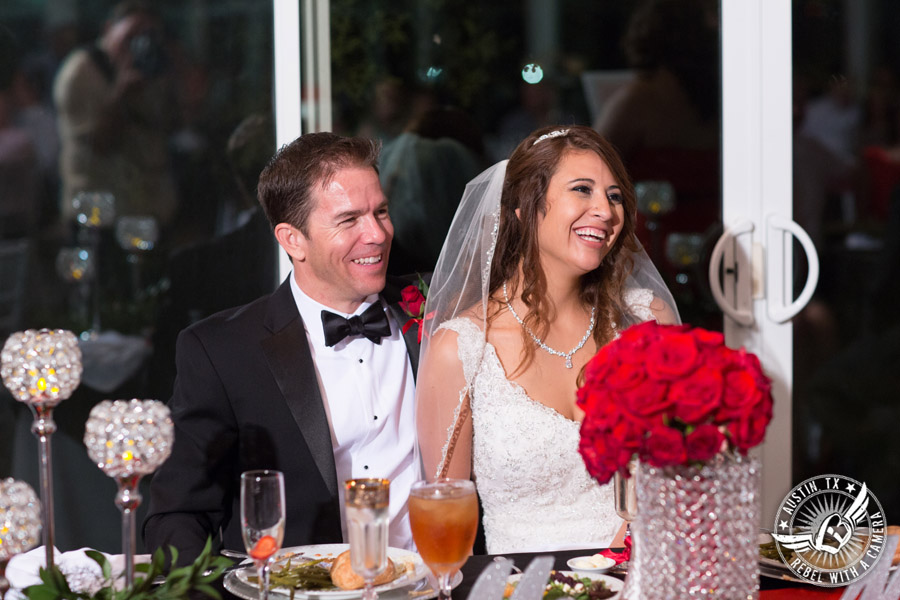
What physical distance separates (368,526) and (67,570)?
0.52 meters

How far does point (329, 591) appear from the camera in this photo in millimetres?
1632

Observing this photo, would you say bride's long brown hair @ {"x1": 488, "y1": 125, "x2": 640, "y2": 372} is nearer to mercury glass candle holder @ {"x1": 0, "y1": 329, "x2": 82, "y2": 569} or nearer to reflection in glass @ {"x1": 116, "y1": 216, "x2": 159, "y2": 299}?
reflection in glass @ {"x1": 116, "y1": 216, "x2": 159, "y2": 299}

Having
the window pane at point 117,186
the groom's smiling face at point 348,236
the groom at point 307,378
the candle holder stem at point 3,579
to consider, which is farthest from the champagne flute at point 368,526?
the window pane at point 117,186

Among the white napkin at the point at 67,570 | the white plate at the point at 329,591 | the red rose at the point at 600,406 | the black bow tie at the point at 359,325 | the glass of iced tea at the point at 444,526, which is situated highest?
the black bow tie at the point at 359,325

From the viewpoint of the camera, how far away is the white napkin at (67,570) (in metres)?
1.51

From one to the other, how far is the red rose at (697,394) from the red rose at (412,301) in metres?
1.37

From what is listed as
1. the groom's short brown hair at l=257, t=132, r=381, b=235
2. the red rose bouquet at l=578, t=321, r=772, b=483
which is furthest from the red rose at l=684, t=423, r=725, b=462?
the groom's short brown hair at l=257, t=132, r=381, b=235

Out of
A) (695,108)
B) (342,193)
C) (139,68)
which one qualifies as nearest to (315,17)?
(139,68)

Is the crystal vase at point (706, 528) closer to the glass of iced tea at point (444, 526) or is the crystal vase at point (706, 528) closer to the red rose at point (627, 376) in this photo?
the red rose at point (627, 376)

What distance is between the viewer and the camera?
126 inches

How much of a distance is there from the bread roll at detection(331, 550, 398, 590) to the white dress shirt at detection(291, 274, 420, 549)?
81cm

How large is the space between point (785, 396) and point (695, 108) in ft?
3.27

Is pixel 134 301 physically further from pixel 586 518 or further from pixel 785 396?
pixel 785 396

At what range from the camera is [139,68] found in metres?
3.20
